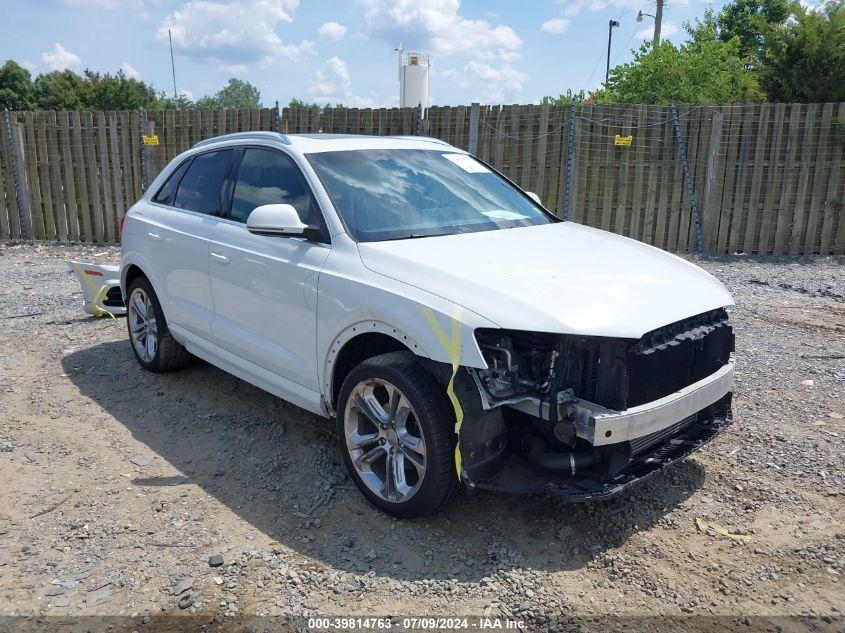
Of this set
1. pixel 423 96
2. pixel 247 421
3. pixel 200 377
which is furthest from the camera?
pixel 423 96

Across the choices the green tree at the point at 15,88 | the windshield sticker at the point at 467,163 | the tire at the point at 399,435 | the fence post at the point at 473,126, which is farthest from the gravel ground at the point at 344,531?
the green tree at the point at 15,88

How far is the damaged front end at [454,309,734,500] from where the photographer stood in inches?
122

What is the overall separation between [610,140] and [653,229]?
1.57 m

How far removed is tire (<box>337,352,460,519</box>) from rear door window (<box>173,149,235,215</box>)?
6.49 ft

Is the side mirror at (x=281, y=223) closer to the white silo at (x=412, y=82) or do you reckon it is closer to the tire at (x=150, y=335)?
the tire at (x=150, y=335)

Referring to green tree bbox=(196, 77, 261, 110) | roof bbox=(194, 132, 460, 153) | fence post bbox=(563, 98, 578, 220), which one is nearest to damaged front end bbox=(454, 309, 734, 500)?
roof bbox=(194, 132, 460, 153)

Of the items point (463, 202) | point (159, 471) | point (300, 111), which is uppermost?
point (300, 111)

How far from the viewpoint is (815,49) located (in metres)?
15.8

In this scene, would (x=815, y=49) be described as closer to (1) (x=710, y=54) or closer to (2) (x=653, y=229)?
(1) (x=710, y=54)

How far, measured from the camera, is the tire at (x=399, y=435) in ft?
10.7

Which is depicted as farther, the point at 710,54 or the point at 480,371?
the point at 710,54

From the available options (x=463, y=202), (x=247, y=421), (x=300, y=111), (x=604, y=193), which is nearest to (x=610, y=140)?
(x=604, y=193)

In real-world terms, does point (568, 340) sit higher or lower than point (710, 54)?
lower

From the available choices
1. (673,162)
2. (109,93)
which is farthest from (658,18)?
A: (109,93)
